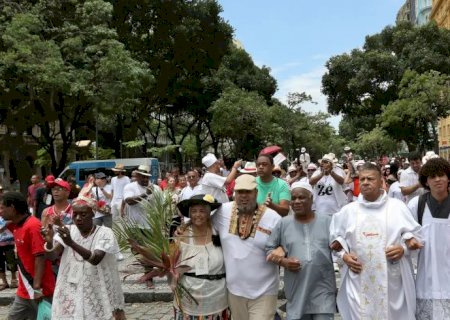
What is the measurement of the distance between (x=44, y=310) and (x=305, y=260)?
2.18 metres

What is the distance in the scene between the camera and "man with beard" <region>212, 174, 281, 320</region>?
4.71m

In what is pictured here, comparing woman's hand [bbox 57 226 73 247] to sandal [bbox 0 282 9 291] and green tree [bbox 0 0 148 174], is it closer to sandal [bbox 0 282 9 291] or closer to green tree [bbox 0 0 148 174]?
sandal [bbox 0 282 9 291]

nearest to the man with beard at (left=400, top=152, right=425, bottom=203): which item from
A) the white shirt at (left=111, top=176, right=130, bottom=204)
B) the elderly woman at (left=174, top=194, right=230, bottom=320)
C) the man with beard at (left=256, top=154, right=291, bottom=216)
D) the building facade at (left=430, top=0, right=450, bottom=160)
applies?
the man with beard at (left=256, top=154, right=291, bottom=216)

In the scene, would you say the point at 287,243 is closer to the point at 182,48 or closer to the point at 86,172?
the point at 86,172

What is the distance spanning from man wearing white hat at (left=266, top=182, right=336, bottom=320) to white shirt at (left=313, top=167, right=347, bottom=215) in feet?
16.4

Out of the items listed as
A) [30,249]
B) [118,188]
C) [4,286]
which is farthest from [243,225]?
[118,188]

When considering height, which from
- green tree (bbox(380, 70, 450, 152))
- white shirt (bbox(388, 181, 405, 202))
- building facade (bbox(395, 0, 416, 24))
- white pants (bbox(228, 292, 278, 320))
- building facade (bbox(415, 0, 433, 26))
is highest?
building facade (bbox(395, 0, 416, 24))

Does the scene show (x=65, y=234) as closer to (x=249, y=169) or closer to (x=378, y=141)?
(x=249, y=169)

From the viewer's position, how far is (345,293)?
461 cm

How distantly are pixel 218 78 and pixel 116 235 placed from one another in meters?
35.8

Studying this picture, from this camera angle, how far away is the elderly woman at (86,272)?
4762 mm

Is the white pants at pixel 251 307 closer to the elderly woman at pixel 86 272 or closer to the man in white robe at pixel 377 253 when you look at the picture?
the man in white robe at pixel 377 253

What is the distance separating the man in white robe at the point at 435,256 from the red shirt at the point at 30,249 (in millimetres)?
2943

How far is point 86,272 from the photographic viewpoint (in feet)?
15.8
